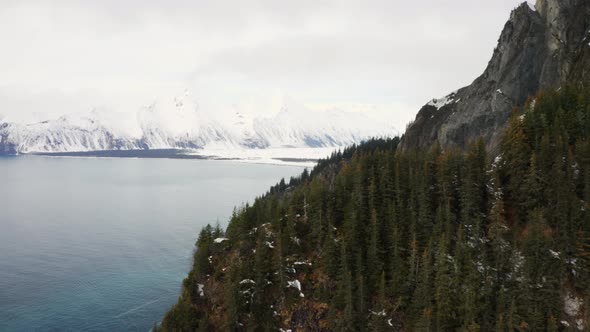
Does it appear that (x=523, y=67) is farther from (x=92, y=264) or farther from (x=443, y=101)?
(x=92, y=264)

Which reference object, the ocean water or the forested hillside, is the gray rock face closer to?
the forested hillside

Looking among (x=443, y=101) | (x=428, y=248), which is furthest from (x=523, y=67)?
(x=428, y=248)

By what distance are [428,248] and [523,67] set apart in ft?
169

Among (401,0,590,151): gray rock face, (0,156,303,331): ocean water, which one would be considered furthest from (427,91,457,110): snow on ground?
(0,156,303,331): ocean water

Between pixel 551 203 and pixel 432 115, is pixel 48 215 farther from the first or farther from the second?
pixel 551 203

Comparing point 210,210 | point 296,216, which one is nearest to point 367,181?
point 296,216

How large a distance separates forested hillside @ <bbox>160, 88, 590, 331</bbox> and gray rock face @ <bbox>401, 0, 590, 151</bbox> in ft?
38.0

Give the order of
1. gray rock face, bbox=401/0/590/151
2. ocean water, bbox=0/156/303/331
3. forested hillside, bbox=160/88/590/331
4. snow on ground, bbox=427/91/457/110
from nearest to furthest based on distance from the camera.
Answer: forested hillside, bbox=160/88/590/331
ocean water, bbox=0/156/303/331
gray rock face, bbox=401/0/590/151
snow on ground, bbox=427/91/457/110

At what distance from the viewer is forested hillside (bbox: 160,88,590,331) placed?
52.4m

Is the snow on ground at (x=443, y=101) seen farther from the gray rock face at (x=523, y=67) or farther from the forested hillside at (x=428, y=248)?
the forested hillside at (x=428, y=248)

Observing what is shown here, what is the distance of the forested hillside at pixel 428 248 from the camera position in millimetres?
52438

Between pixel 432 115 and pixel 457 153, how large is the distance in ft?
122

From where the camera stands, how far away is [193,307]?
69125mm

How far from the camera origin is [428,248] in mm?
60594
